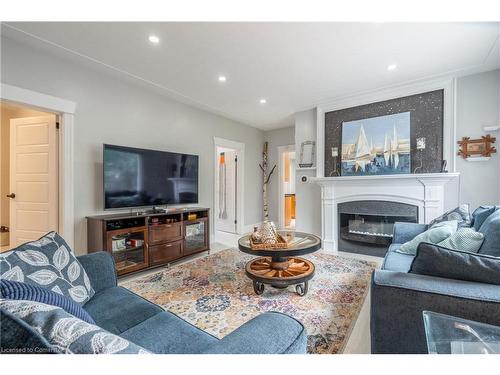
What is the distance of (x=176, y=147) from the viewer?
3.92 m

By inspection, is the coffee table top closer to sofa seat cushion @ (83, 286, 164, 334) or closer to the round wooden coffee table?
the round wooden coffee table

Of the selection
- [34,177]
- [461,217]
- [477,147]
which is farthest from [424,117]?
[34,177]

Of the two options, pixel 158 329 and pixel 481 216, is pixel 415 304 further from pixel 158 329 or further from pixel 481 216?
pixel 481 216

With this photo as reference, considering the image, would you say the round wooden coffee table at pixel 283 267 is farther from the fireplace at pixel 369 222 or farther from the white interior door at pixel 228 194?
the white interior door at pixel 228 194

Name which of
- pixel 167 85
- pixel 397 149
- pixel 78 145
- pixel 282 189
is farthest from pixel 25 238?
pixel 397 149

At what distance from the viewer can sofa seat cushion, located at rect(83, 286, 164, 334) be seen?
1.12m

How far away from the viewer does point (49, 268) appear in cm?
118

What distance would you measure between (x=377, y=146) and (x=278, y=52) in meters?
2.17

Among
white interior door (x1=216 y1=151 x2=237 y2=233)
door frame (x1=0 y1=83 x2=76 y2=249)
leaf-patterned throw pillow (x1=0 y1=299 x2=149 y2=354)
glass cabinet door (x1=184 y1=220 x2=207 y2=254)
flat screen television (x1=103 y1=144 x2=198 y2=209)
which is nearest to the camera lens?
leaf-patterned throw pillow (x1=0 y1=299 x2=149 y2=354)

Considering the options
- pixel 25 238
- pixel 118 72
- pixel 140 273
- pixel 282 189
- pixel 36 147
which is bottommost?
pixel 140 273

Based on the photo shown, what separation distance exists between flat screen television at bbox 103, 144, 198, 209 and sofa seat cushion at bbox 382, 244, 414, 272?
2.93 m

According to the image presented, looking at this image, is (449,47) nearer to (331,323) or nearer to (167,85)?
(331,323)

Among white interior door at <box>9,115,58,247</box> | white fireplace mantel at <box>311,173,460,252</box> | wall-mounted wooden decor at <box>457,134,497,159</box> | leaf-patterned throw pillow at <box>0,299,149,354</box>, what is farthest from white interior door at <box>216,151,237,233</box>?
leaf-patterned throw pillow at <box>0,299,149,354</box>
